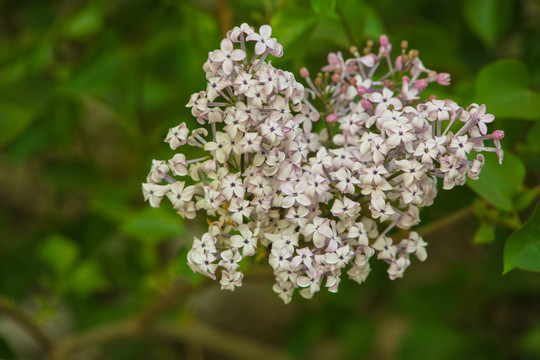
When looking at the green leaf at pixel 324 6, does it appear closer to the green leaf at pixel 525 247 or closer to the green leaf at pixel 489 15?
the green leaf at pixel 525 247

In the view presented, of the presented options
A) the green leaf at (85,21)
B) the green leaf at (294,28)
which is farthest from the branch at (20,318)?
the green leaf at (294,28)

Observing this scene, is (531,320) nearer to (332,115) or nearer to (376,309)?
(376,309)

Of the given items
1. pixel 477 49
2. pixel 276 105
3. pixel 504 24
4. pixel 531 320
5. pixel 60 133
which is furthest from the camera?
pixel 531 320

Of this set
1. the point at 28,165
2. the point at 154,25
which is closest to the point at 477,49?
the point at 154,25

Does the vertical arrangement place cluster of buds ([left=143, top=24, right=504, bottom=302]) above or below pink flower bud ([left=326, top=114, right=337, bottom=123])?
below

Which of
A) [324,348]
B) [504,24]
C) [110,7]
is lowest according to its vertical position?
[324,348]

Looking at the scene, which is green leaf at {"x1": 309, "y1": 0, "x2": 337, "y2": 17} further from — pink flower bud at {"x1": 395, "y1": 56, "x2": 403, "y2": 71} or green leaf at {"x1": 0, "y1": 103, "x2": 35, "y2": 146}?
green leaf at {"x1": 0, "y1": 103, "x2": 35, "y2": 146}

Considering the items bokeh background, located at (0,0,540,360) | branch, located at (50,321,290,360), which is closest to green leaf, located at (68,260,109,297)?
bokeh background, located at (0,0,540,360)

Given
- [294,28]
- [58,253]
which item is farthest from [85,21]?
[58,253]
